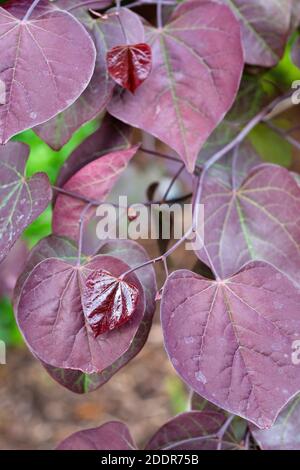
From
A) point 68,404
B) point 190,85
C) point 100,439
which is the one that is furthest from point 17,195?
point 68,404

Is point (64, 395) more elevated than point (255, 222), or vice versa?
point (255, 222)

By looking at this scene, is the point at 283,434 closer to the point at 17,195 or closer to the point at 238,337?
the point at 238,337

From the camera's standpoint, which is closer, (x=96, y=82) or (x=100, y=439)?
(x=96, y=82)

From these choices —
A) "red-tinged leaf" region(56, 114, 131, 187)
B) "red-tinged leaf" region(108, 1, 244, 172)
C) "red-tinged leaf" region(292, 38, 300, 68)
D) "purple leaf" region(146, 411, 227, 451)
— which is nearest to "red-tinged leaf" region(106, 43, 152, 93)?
"red-tinged leaf" region(108, 1, 244, 172)

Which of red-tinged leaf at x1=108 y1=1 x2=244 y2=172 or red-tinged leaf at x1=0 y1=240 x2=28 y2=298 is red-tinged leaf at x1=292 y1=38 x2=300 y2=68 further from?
red-tinged leaf at x1=0 y1=240 x2=28 y2=298

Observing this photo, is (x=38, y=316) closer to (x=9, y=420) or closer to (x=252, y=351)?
(x=252, y=351)

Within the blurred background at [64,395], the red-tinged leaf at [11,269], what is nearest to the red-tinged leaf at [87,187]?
the red-tinged leaf at [11,269]
